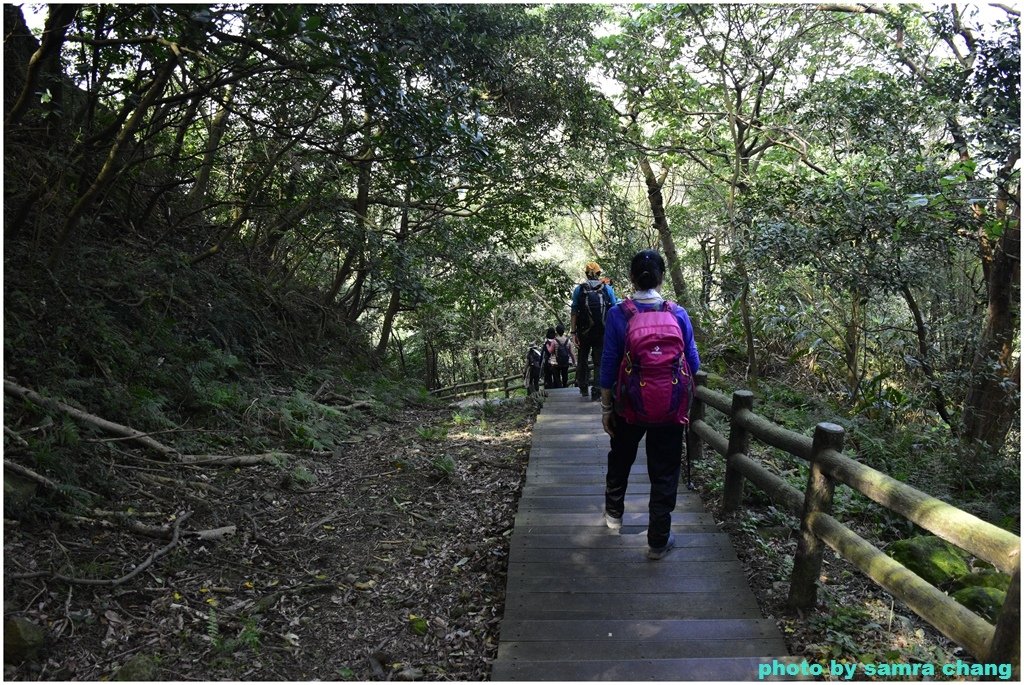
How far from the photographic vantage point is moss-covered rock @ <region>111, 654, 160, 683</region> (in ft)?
11.5

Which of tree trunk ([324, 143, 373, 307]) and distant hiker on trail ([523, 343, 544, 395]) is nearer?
tree trunk ([324, 143, 373, 307])

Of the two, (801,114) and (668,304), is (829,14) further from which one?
(668,304)

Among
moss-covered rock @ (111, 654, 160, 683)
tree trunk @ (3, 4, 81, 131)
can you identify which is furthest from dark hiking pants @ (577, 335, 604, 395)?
tree trunk @ (3, 4, 81, 131)

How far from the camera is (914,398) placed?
10.2 metres

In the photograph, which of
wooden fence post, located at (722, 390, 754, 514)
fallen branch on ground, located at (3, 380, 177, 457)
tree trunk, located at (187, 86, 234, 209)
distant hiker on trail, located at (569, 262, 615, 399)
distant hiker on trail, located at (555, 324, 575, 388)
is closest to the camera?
wooden fence post, located at (722, 390, 754, 514)

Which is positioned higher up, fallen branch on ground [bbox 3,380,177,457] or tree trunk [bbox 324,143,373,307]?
tree trunk [bbox 324,143,373,307]

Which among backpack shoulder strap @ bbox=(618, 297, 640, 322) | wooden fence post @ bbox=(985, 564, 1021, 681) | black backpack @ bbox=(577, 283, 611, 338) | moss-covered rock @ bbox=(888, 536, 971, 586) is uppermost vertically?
black backpack @ bbox=(577, 283, 611, 338)

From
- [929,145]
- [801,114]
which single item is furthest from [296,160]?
[929,145]

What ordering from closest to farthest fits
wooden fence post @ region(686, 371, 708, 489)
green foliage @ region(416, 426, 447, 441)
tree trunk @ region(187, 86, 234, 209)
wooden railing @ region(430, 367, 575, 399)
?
wooden fence post @ region(686, 371, 708, 489) → green foliage @ region(416, 426, 447, 441) → tree trunk @ region(187, 86, 234, 209) → wooden railing @ region(430, 367, 575, 399)

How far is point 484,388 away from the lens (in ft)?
68.1

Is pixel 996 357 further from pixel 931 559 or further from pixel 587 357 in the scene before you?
pixel 587 357

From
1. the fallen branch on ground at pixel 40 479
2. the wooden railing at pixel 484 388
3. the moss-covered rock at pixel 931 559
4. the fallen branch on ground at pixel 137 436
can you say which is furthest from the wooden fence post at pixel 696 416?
the wooden railing at pixel 484 388

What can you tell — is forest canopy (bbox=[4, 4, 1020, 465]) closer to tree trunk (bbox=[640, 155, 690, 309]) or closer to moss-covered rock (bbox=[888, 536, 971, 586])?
tree trunk (bbox=[640, 155, 690, 309])

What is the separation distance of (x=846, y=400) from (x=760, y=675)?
9.74m
